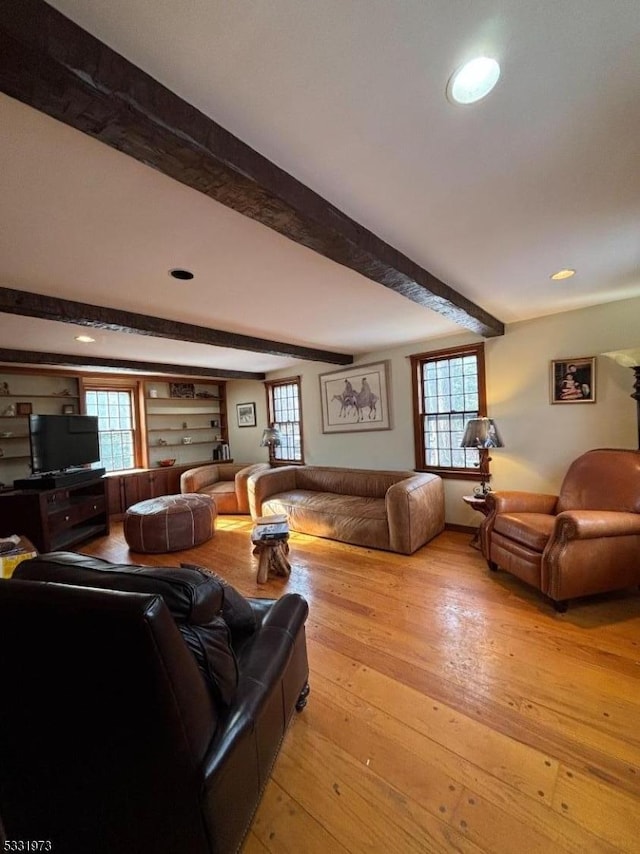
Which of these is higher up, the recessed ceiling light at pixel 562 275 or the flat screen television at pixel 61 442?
the recessed ceiling light at pixel 562 275

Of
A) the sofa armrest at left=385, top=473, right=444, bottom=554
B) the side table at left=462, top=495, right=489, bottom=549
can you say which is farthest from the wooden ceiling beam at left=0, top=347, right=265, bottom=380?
the side table at left=462, top=495, right=489, bottom=549

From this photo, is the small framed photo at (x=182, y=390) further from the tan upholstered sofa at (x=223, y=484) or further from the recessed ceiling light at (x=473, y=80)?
the recessed ceiling light at (x=473, y=80)

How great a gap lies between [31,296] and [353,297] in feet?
7.50

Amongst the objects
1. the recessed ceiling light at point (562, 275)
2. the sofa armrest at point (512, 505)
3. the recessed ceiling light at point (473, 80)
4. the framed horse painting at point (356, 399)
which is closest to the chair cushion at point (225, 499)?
the framed horse painting at point (356, 399)

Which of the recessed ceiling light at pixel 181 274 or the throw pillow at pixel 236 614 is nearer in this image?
the throw pillow at pixel 236 614

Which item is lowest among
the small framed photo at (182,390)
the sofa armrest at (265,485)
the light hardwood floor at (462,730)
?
the light hardwood floor at (462,730)

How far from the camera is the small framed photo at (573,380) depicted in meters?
3.14

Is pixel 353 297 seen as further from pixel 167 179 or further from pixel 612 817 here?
pixel 612 817

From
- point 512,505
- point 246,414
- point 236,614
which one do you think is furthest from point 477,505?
point 246,414

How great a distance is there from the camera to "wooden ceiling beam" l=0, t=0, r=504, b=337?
750mm

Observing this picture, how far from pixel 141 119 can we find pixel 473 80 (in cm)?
95

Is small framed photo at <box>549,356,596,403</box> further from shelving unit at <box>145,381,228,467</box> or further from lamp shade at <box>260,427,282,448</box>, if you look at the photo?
shelving unit at <box>145,381,228,467</box>

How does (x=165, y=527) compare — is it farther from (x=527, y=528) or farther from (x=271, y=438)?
(x=527, y=528)

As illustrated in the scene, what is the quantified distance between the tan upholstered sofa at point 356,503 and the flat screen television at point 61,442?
223 cm
